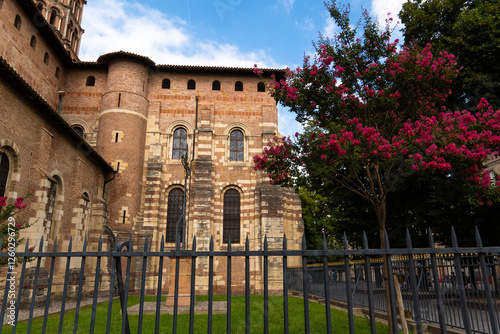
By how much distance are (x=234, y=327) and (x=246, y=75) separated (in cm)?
1774

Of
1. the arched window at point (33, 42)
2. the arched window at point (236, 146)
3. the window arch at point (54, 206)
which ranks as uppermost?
the arched window at point (33, 42)

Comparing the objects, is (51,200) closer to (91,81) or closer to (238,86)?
(91,81)

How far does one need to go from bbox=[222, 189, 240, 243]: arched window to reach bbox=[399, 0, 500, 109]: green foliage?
40.7ft

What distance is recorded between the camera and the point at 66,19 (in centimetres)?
2853

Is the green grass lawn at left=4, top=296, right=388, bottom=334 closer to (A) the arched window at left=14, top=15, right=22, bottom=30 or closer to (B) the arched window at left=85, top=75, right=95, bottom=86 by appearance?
(A) the arched window at left=14, top=15, right=22, bottom=30

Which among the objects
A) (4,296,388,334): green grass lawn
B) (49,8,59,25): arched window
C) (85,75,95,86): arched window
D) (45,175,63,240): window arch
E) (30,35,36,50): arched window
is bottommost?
(4,296,388,334): green grass lawn

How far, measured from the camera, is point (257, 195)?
803 inches

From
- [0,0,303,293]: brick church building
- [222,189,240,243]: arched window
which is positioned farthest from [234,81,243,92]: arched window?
[222,189,240,243]: arched window

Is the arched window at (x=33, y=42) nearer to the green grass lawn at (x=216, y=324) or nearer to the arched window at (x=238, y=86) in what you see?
the arched window at (x=238, y=86)

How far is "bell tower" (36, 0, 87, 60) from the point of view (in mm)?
27219

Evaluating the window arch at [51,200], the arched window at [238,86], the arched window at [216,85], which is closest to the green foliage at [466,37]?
the arched window at [238,86]

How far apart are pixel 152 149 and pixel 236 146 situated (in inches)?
207

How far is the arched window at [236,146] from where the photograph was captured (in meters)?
21.8

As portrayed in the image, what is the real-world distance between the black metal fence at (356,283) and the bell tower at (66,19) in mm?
20823
